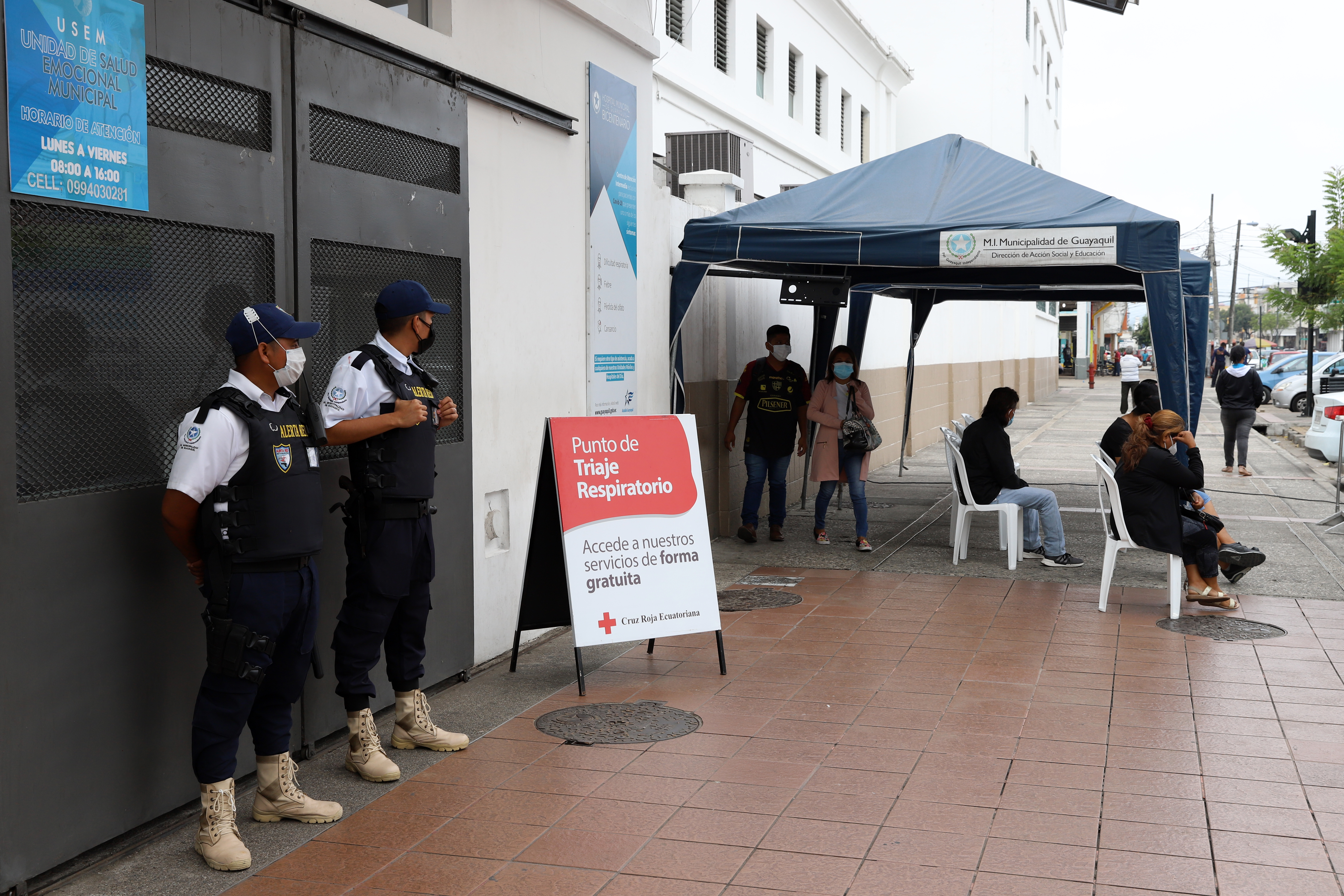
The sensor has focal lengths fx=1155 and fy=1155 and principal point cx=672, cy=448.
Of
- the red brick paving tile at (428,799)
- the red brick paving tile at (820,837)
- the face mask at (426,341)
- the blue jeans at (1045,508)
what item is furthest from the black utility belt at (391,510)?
the blue jeans at (1045,508)

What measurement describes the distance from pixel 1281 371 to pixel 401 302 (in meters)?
39.6

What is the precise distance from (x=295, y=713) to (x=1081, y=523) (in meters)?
8.79

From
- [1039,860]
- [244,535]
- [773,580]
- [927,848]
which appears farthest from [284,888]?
[773,580]

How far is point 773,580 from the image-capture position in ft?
29.2

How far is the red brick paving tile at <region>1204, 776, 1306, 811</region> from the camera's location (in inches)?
173

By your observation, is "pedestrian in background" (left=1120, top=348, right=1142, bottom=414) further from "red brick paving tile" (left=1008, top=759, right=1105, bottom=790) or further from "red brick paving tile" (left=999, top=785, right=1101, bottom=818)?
"red brick paving tile" (left=999, top=785, right=1101, bottom=818)

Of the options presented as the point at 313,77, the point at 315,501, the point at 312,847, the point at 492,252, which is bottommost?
the point at 312,847

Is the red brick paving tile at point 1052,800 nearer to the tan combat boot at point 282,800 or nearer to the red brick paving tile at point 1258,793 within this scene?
the red brick paving tile at point 1258,793

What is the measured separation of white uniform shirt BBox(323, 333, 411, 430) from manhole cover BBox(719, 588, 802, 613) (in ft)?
12.2

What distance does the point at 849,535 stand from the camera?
10883mm

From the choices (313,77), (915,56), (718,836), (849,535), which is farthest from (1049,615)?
(915,56)

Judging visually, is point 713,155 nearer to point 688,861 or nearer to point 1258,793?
point 1258,793

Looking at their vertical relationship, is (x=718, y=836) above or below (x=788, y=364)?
below

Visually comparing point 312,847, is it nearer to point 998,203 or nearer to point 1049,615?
point 1049,615
